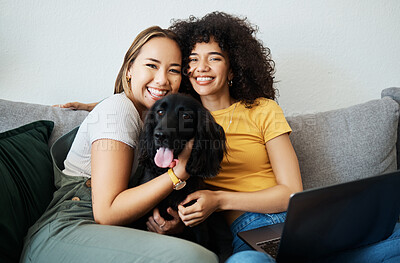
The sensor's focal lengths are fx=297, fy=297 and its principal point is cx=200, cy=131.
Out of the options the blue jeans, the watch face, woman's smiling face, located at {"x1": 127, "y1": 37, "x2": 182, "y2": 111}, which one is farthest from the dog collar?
woman's smiling face, located at {"x1": 127, "y1": 37, "x2": 182, "y2": 111}

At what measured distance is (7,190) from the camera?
42.3 inches

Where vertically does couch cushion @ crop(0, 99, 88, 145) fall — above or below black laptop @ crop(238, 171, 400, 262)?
above

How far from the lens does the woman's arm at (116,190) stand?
3.52 feet

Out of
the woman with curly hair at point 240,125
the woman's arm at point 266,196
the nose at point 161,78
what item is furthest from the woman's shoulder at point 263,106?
the nose at point 161,78

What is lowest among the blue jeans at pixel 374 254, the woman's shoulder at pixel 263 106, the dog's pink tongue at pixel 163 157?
the blue jeans at pixel 374 254

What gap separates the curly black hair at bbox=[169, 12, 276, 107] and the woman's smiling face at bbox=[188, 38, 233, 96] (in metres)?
0.03

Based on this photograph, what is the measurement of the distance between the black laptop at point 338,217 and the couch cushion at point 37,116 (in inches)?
47.2

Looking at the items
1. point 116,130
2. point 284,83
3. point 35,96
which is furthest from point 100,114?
point 284,83

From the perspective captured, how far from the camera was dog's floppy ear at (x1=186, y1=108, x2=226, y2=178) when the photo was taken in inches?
46.8

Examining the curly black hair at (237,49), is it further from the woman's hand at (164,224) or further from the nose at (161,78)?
the woman's hand at (164,224)

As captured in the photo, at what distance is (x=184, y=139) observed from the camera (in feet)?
3.97

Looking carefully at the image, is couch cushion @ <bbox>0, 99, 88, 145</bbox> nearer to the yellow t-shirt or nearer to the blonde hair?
the blonde hair

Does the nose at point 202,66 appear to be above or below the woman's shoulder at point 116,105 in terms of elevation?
above

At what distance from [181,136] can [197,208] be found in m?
0.29
